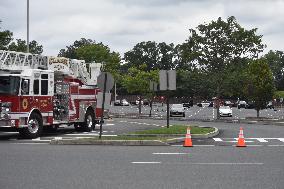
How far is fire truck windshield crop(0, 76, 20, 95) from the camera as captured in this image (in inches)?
862

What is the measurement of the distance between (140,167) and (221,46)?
32751 mm

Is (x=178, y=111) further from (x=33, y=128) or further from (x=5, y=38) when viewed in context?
(x=33, y=128)

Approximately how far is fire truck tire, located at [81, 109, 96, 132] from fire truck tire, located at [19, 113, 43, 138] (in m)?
4.61

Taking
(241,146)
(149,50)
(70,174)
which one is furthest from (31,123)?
(149,50)

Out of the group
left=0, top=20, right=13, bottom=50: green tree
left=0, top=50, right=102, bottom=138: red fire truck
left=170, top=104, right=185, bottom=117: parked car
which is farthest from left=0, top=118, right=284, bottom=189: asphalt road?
left=170, top=104, right=185, bottom=117: parked car

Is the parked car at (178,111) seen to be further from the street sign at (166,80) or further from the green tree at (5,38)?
the street sign at (166,80)

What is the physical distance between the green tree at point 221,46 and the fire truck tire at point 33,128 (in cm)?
2317

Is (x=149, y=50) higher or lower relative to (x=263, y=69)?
higher

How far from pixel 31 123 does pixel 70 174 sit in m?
11.8

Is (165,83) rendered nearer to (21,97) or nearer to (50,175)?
(21,97)

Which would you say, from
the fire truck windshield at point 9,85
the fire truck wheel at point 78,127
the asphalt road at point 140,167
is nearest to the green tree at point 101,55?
the fire truck wheel at point 78,127

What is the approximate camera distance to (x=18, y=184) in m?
10.2

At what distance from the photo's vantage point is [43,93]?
77.2ft

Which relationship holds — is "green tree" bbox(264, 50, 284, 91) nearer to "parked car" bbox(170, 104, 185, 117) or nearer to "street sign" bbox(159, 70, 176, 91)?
"parked car" bbox(170, 104, 185, 117)
